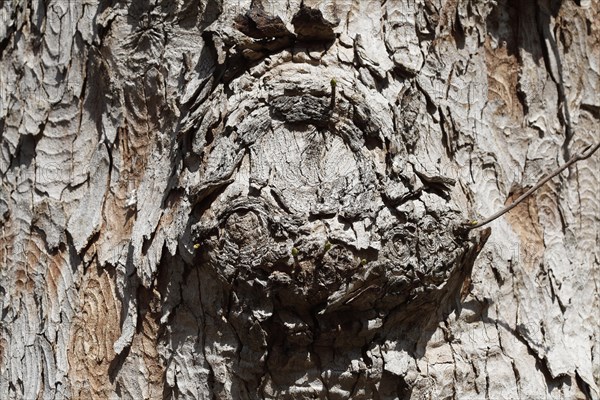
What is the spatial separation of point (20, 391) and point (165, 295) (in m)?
0.47

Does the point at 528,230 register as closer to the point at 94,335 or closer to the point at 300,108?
the point at 300,108

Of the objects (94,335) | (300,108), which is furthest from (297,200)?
(94,335)

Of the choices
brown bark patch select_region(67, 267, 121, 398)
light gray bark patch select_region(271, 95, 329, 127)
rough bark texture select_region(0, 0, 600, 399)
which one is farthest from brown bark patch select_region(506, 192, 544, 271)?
brown bark patch select_region(67, 267, 121, 398)

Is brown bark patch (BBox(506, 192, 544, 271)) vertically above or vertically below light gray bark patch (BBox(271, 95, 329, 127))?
below

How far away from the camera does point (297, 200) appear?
66.7 inches

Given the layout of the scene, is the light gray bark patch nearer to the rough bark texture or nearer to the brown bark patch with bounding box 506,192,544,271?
the rough bark texture

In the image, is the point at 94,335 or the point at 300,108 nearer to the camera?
the point at 300,108

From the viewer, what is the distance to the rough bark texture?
67.6 inches

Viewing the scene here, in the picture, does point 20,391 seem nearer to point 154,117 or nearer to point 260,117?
point 154,117

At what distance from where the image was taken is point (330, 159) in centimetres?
174

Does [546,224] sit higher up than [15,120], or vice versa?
[15,120]

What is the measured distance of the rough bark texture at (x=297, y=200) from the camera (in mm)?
1718

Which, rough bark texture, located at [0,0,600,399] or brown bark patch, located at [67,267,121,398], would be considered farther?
brown bark patch, located at [67,267,121,398]

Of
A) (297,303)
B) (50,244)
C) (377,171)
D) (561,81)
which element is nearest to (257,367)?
(297,303)
